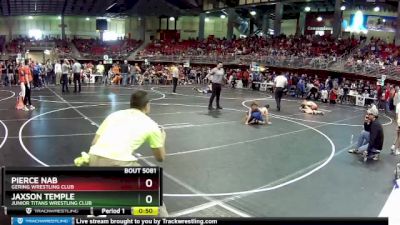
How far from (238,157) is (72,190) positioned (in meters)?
7.82

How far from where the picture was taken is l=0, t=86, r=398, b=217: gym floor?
7137 mm

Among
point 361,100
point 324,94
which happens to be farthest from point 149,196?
point 324,94

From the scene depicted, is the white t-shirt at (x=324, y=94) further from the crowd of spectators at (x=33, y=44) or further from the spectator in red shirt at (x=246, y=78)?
the crowd of spectators at (x=33, y=44)

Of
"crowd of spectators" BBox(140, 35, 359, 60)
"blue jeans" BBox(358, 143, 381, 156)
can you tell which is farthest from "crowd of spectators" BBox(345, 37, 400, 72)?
"blue jeans" BBox(358, 143, 381, 156)

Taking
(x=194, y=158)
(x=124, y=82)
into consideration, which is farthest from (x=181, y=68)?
(x=194, y=158)

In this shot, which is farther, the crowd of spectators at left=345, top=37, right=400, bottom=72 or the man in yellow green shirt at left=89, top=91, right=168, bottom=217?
the crowd of spectators at left=345, top=37, right=400, bottom=72

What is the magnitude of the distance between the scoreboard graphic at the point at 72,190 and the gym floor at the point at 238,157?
13.3ft

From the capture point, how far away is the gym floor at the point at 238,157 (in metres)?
7.14

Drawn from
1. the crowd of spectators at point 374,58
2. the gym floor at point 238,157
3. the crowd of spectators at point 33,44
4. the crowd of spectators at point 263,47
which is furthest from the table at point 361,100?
the crowd of spectators at point 33,44

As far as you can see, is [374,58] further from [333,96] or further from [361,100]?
[333,96]

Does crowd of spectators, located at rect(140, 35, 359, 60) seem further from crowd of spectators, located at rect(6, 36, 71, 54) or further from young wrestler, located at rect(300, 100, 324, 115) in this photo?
young wrestler, located at rect(300, 100, 324, 115)

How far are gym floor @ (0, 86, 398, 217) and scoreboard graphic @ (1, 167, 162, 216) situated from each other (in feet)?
13.3

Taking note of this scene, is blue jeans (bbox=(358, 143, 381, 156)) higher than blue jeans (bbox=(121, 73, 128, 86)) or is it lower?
lower

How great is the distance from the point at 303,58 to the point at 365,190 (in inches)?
942
